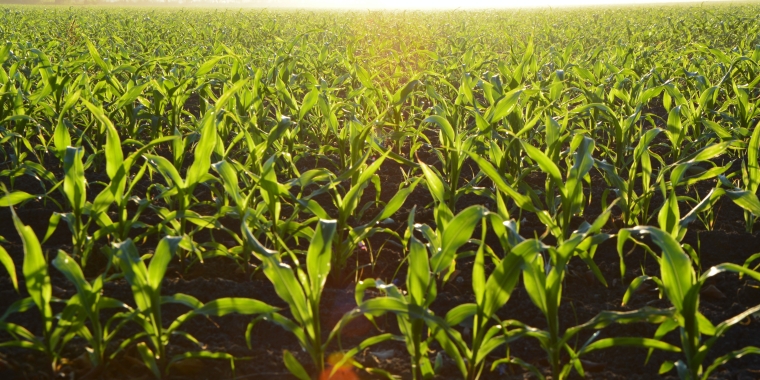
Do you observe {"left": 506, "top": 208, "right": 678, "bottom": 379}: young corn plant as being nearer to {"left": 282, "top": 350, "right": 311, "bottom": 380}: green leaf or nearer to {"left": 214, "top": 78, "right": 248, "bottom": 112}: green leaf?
{"left": 282, "top": 350, "right": 311, "bottom": 380}: green leaf

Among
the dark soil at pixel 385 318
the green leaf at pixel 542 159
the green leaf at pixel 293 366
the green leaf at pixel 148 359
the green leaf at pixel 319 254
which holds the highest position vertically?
the green leaf at pixel 542 159

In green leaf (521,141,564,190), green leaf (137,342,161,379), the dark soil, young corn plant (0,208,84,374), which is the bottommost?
the dark soil

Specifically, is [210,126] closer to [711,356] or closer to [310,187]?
[310,187]

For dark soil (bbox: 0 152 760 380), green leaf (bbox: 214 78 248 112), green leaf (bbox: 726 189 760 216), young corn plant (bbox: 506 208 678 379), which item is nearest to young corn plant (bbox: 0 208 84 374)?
dark soil (bbox: 0 152 760 380)

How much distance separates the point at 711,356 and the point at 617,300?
1.21 feet

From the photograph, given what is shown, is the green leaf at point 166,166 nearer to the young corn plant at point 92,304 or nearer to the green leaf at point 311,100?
the young corn plant at point 92,304

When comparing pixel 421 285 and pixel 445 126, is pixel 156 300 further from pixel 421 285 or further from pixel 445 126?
pixel 445 126

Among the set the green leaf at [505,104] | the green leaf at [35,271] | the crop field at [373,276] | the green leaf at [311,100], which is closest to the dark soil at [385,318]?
the crop field at [373,276]

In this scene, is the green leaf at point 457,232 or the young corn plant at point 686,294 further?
the green leaf at point 457,232

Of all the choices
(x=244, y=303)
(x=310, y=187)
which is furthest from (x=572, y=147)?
(x=244, y=303)

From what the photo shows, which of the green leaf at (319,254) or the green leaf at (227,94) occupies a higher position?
the green leaf at (227,94)

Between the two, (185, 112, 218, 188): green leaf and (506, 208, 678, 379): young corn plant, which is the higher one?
(185, 112, 218, 188): green leaf

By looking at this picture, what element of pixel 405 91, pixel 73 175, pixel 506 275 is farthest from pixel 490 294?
pixel 405 91

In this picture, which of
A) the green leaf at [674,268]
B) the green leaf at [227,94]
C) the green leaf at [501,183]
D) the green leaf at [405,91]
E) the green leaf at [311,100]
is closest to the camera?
the green leaf at [674,268]
